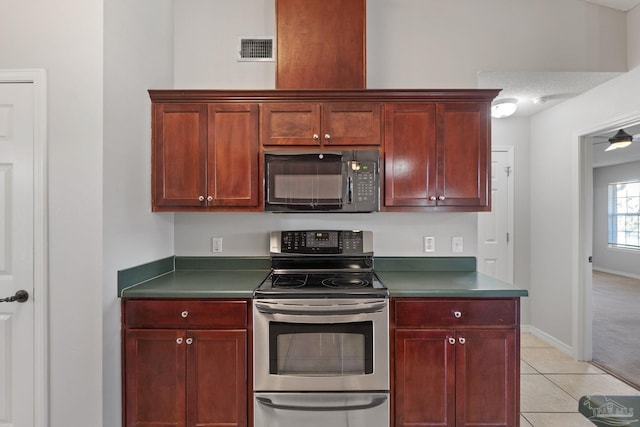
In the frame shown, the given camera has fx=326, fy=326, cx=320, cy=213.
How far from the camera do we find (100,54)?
181 cm

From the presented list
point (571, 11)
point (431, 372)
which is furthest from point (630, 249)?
point (431, 372)

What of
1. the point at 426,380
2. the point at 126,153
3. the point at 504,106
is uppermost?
the point at 504,106

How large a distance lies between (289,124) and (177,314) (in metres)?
1.42

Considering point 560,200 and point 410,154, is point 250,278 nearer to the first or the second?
point 410,154

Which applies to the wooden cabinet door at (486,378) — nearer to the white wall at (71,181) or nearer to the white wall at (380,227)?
the white wall at (380,227)

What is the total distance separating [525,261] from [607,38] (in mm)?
2402

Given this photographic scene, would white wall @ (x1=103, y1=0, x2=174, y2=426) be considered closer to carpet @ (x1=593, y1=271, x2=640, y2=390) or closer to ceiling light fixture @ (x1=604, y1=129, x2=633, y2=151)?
carpet @ (x1=593, y1=271, x2=640, y2=390)

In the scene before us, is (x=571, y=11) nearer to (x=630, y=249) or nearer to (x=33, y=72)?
(x=33, y=72)

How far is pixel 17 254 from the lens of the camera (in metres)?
1.79

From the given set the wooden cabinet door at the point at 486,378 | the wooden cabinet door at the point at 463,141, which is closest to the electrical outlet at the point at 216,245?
the wooden cabinet door at the point at 463,141

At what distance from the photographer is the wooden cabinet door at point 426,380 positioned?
1.93m

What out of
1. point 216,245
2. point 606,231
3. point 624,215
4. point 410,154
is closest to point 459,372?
point 410,154

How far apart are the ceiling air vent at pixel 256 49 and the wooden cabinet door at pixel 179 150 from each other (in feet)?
2.25

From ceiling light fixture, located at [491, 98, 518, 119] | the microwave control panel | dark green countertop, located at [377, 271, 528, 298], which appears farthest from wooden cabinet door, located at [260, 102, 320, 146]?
ceiling light fixture, located at [491, 98, 518, 119]
